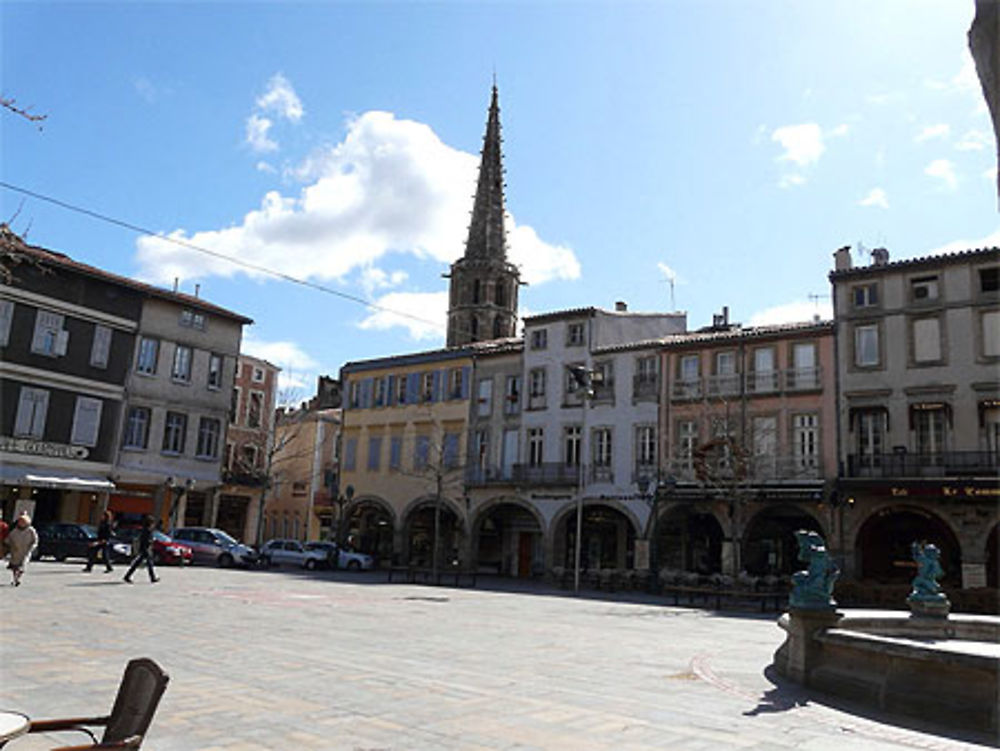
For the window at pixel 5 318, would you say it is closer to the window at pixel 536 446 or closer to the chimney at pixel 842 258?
the window at pixel 536 446

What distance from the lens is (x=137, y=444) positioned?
37688mm

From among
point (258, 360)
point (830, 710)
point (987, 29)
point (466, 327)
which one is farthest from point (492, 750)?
point (466, 327)

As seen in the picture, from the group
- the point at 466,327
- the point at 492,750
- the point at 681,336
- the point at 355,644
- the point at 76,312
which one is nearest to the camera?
the point at 492,750

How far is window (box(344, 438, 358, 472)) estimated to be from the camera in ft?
155

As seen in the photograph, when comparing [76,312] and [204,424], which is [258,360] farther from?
[76,312]

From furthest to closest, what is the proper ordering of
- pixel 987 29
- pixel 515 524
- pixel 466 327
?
pixel 466 327 < pixel 515 524 < pixel 987 29

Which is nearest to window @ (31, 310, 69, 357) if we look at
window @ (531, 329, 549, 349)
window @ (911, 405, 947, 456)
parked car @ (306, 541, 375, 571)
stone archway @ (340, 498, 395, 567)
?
parked car @ (306, 541, 375, 571)

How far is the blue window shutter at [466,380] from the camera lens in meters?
43.1

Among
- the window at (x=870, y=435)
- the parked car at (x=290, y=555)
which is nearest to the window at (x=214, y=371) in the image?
the parked car at (x=290, y=555)

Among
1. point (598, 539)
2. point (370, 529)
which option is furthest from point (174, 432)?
point (598, 539)

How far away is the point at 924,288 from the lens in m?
30.5

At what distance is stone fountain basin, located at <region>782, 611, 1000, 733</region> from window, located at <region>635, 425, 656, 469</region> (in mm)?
25737

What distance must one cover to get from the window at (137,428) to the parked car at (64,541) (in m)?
7.35

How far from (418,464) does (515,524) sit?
19.2 feet
